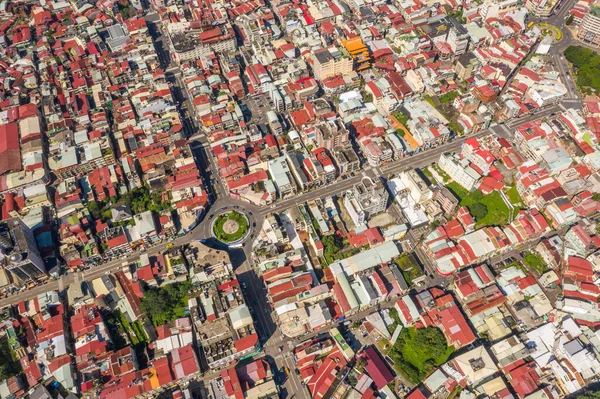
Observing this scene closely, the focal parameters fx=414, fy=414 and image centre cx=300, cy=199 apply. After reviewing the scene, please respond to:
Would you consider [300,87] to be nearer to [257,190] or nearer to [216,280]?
[257,190]

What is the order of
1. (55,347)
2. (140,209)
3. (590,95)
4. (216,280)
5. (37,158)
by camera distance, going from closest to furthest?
(55,347)
(216,280)
(140,209)
(37,158)
(590,95)

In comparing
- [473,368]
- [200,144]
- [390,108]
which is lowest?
[473,368]

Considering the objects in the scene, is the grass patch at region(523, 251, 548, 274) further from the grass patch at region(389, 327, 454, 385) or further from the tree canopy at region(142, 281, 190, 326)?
the tree canopy at region(142, 281, 190, 326)

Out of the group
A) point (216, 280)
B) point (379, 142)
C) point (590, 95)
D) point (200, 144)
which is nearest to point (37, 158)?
point (200, 144)

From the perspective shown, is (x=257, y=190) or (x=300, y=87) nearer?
(x=257, y=190)

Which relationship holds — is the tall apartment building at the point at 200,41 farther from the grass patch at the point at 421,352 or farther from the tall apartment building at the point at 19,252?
the grass patch at the point at 421,352

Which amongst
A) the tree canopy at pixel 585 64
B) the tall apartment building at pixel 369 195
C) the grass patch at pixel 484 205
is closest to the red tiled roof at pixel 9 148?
the tall apartment building at pixel 369 195
